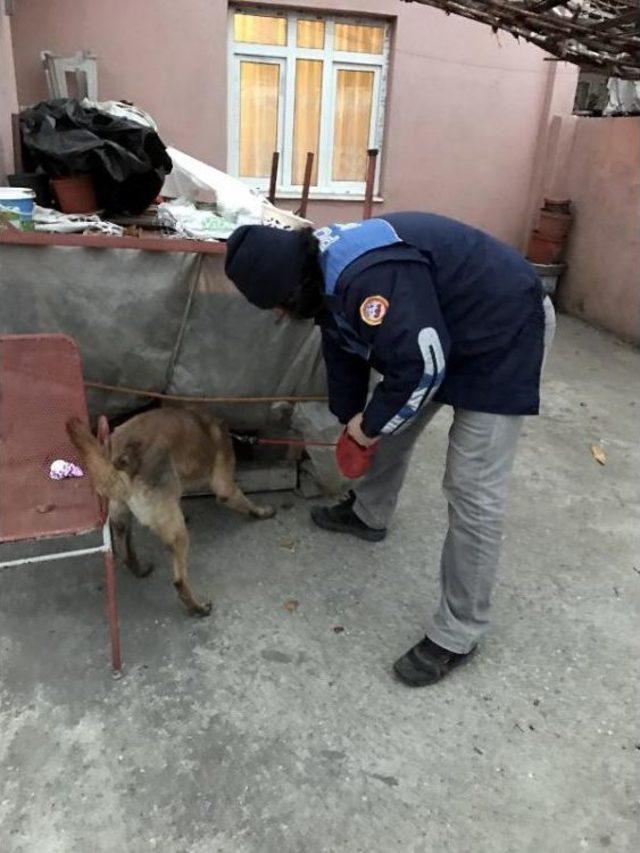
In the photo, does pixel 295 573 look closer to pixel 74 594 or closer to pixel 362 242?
pixel 74 594

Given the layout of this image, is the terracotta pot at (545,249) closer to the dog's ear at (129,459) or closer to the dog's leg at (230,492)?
the dog's leg at (230,492)

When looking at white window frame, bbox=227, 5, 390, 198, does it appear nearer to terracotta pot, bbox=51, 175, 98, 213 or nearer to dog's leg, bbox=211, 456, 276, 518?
terracotta pot, bbox=51, 175, 98, 213

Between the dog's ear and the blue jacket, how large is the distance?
2.65 feet

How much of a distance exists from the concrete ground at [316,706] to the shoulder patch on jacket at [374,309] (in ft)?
4.11

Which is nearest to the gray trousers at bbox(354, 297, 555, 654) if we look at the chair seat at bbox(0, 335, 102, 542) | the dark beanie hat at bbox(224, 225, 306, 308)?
the dark beanie hat at bbox(224, 225, 306, 308)

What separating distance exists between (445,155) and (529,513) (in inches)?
205

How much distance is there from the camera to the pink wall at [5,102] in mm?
3688

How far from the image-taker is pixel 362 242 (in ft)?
6.16

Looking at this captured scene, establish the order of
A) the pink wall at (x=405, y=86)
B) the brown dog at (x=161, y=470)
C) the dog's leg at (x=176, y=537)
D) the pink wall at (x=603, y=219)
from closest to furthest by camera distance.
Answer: the brown dog at (x=161, y=470) → the dog's leg at (x=176, y=537) → the pink wall at (x=405, y=86) → the pink wall at (x=603, y=219)

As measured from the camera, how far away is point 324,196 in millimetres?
7211

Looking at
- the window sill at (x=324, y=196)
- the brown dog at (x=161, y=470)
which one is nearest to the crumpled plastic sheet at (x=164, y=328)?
the brown dog at (x=161, y=470)

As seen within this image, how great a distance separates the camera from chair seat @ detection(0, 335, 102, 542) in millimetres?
2197

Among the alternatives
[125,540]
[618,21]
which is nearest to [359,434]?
[125,540]

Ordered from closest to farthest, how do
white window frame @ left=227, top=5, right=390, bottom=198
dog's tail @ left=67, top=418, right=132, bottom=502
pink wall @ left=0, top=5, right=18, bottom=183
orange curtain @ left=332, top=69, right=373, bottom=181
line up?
dog's tail @ left=67, top=418, right=132, bottom=502
pink wall @ left=0, top=5, right=18, bottom=183
white window frame @ left=227, top=5, right=390, bottom=198
orange curtain @ left=332, top=69, right=373, bottom=181
